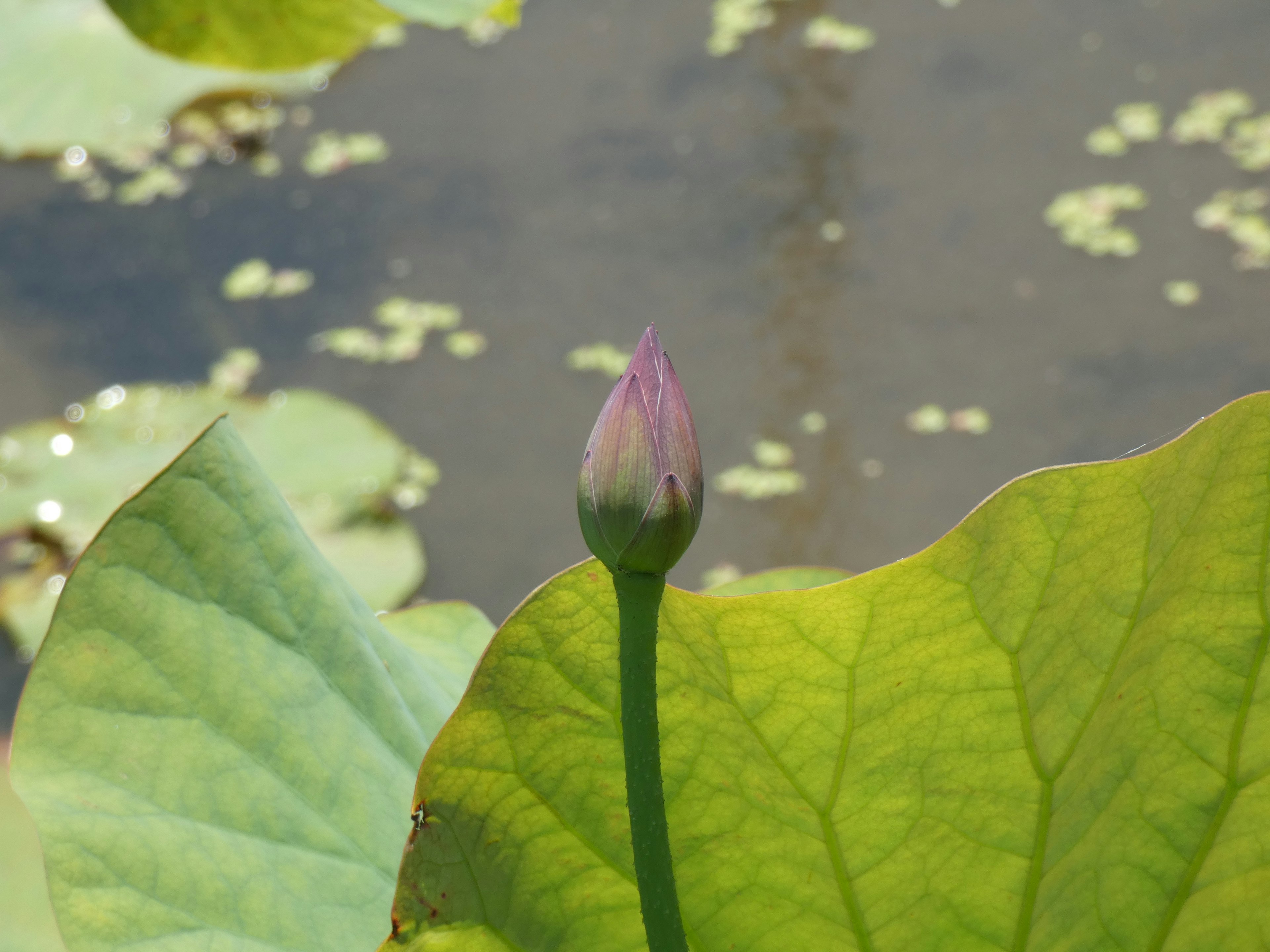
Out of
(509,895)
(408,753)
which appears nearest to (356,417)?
(408,753)

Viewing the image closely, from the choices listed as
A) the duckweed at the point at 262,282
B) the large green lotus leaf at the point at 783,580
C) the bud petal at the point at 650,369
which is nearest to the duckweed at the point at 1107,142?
the duckweed at the point at 262,282

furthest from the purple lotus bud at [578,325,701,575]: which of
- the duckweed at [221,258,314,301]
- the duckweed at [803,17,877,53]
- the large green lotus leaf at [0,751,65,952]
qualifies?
the duckweed at [803,17,877,53]

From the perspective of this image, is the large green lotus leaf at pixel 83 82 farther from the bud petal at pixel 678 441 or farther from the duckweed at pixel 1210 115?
the bud petal at pixel 678 441

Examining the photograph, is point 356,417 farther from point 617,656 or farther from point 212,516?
point 617,656

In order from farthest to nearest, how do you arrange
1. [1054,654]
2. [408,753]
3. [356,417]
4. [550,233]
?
[550,233]
[356,417]
[408,753]
[1054,654]

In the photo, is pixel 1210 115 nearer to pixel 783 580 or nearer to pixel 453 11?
pixel 453 11

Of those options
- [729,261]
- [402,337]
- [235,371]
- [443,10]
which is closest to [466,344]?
[402,337]
